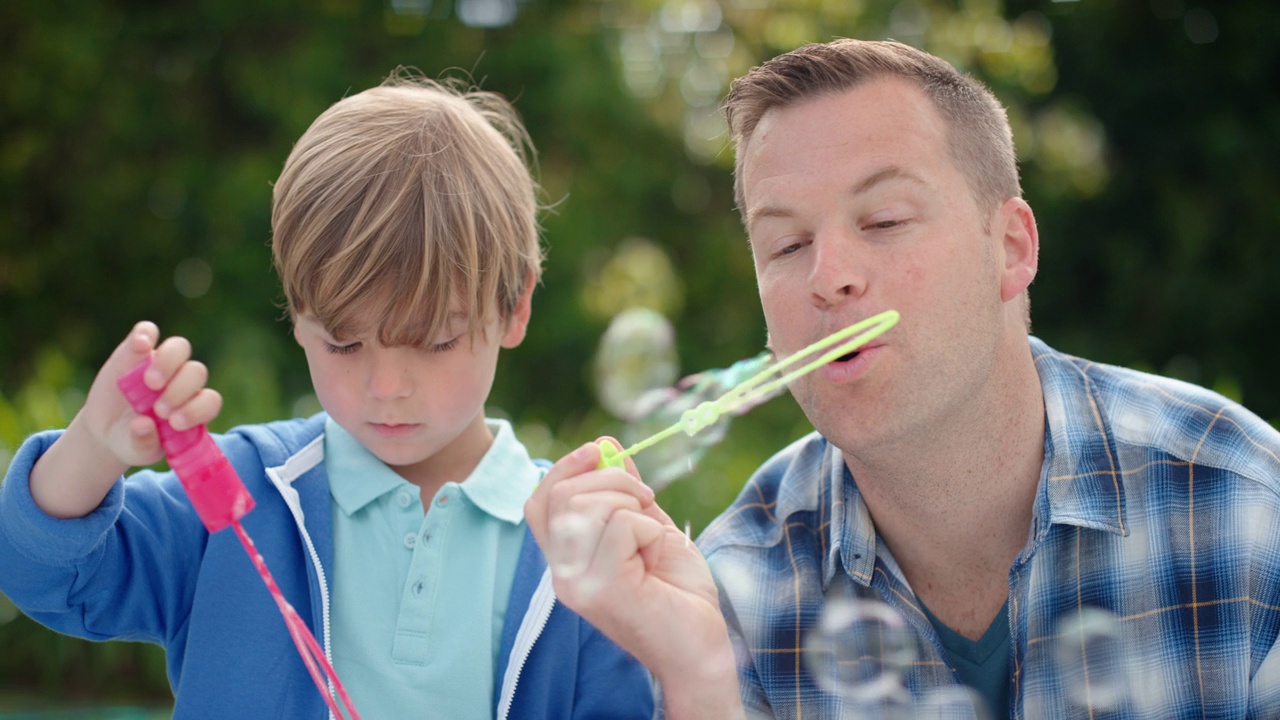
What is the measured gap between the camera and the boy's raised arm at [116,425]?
147cm

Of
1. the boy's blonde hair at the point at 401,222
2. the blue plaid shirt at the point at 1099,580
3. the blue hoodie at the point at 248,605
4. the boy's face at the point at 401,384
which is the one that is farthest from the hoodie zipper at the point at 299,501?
the blue plaid shirt at the point at 1099,580

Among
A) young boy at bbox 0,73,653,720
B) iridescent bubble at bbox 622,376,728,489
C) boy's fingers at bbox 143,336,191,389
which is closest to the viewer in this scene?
boy's fingers at bbox 143,336,191,389

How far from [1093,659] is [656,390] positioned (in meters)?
1.40

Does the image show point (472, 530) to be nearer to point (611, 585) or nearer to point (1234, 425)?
point (611, 585)

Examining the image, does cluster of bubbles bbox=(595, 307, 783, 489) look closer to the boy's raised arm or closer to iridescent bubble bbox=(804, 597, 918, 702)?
iridescent bubble bbox=(804, 597, 918, 702)

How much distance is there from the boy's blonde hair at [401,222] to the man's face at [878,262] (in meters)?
0.45

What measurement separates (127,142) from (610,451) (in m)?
6.43

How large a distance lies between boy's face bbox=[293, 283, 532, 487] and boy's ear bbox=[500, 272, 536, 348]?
0.31ft

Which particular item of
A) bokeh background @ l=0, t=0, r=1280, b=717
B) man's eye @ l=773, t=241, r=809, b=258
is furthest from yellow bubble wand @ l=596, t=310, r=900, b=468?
bokeh background @ l=0, t=0, r=1280, b=717

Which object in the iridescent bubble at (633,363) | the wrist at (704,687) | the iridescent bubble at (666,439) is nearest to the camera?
the wrist at (704,687)

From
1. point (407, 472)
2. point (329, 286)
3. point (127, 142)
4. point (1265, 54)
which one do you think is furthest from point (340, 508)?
point (1265, 54)

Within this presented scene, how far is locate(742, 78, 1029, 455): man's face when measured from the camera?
175 cm

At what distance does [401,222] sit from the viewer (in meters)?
1.86

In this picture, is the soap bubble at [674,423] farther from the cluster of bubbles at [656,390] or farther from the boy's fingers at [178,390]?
the boy's fingers at [178,390]
